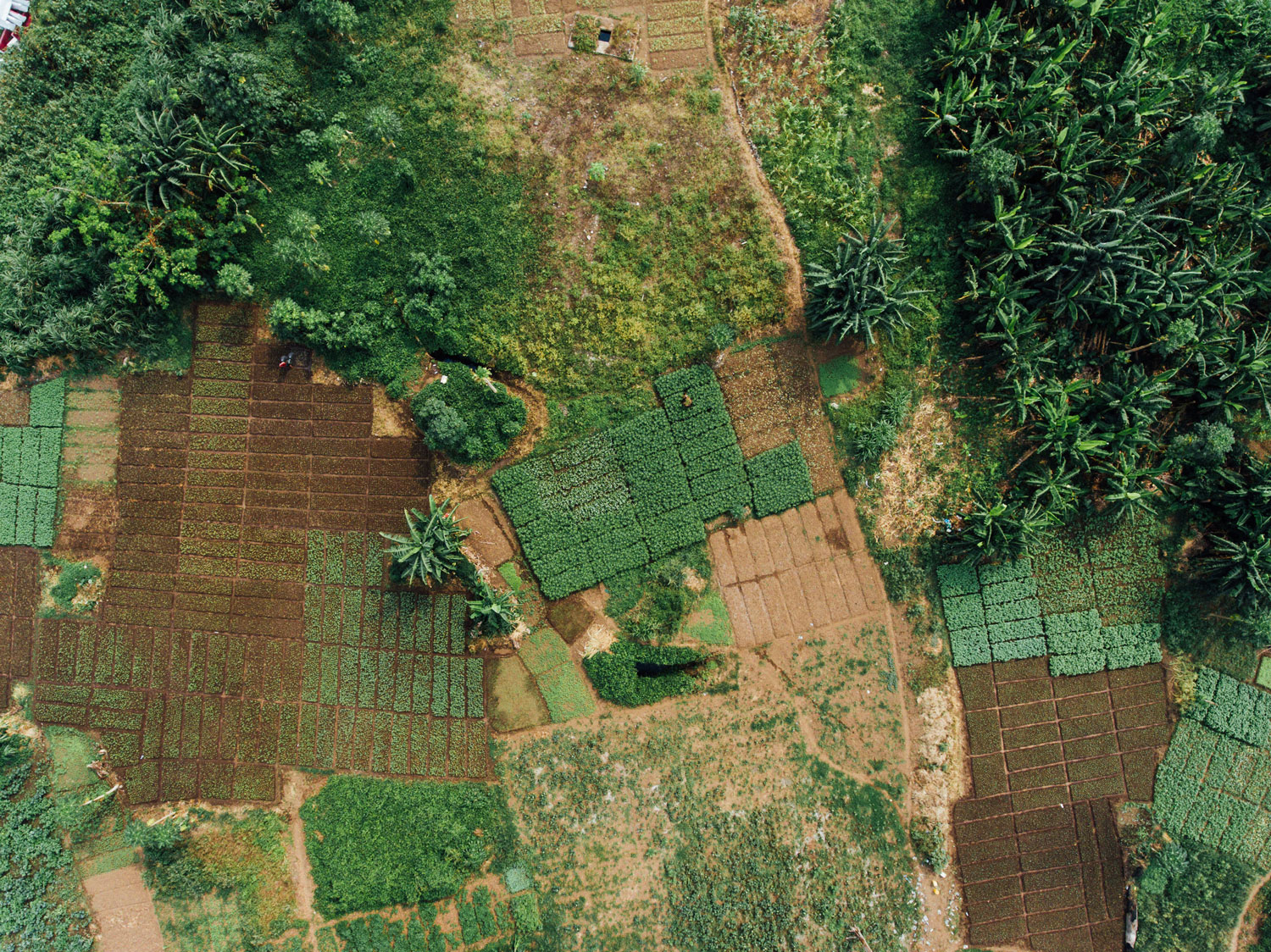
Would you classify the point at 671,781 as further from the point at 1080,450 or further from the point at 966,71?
the point at 966,71

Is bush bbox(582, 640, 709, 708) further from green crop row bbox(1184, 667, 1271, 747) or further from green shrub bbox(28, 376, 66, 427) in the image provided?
green shrub bbox(28, 376, 66, 427)

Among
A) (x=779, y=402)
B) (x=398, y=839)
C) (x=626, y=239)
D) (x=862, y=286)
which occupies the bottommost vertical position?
(x=398, y=839)

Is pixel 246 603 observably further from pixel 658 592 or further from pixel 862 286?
pixel 862 286

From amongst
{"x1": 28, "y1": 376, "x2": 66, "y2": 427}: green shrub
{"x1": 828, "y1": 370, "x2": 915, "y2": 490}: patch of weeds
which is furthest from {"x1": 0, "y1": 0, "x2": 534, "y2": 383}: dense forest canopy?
{"x1": 828, "y1": 370, "x2": 915, "y2": 490}: patch of weeds

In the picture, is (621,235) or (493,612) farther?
(621,235)

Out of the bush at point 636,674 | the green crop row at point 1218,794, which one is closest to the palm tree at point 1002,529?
the green crop row at point 1218,794

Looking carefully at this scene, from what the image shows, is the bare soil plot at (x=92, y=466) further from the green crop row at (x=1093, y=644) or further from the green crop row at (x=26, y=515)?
the green crop row at (x=1093, y=644)

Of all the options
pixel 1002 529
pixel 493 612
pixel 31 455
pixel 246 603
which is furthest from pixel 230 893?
pixel 1002 529
